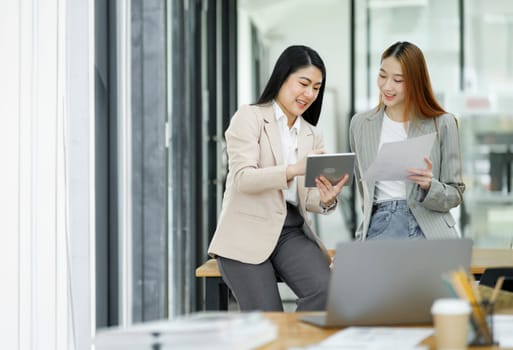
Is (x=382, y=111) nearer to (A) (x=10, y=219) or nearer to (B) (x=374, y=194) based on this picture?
(B) (x=374, y=194)

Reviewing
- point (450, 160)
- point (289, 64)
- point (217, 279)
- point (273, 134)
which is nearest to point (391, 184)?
point (450, 160)

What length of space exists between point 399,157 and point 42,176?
1190 millimetres

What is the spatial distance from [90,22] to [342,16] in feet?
18.5

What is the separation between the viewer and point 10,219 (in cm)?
246

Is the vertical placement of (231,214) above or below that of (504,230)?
above

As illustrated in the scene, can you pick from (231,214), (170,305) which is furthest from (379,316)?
(170,305)

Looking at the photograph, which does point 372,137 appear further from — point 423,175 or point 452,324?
point 452,324

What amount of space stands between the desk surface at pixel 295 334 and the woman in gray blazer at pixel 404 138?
1399 millimetres

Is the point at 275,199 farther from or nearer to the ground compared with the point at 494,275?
farther from the ground

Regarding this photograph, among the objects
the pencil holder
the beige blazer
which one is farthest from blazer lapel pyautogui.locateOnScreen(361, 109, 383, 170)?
the pencil holder

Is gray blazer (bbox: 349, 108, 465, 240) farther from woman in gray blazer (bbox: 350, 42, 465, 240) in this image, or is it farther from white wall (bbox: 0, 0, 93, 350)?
white wall (bbox: 0, 0, 93, 350)

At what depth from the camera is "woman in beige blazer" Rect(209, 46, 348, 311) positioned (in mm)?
3271

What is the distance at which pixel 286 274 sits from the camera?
341 centimetres

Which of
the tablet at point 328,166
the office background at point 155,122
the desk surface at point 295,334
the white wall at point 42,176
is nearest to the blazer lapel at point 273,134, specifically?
the tablet at point 328,166
